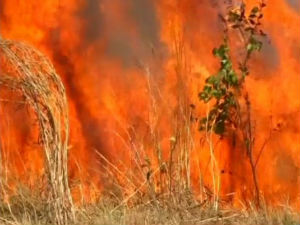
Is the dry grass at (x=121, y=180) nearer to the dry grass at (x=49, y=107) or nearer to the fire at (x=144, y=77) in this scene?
the dry grass at (x=49, y=107)

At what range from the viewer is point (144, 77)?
7.10 metres

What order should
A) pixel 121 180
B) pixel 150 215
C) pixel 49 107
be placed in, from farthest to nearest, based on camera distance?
pixel 121 180, pixel 150 215, pixel 49 107

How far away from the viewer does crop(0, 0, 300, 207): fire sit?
7012 millimetres

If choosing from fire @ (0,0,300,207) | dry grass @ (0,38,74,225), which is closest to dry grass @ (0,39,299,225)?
dry grass @ (0,38,74,225)

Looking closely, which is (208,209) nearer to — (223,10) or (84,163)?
(84,163)

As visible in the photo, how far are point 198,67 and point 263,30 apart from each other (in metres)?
0.62

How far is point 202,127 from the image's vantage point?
6.99 meters

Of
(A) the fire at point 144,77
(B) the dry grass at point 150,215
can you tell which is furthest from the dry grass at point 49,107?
(A) the fire at point 144,77

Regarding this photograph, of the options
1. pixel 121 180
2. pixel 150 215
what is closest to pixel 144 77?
pixel 121 180

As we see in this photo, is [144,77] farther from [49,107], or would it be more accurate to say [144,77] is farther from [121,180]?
[49,107]

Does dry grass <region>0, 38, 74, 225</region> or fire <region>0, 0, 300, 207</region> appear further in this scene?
fire <region>0, 0, 300, 207</region>

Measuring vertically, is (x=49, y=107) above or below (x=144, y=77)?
below

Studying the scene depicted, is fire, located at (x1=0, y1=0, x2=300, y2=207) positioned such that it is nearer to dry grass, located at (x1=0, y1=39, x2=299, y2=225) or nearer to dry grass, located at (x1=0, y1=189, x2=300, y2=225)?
dry grass, located at (x1=0, y1=39, x2=299, y2=225)

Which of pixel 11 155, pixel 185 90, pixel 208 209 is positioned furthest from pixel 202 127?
pixel 11 155
